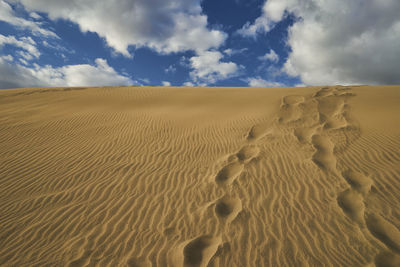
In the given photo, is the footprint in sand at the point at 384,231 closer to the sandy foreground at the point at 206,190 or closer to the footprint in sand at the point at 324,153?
the sandy foreground at the point at 206,190

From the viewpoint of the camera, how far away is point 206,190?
5.15 meters

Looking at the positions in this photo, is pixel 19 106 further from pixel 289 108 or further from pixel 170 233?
pixel 289 108

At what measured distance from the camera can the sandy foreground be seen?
3.55 m

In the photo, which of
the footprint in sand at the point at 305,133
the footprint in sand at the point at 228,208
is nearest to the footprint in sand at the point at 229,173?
the footprint in sand at the point at 228,208

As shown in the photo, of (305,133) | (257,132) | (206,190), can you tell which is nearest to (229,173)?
(206,190)

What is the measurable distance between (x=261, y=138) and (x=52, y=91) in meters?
20.3

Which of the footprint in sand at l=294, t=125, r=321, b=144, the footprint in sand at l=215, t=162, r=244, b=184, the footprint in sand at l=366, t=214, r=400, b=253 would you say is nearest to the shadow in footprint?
the footprint in sand at l=215, t=162, r=244, b=184

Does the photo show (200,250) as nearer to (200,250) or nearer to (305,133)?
(200,250)

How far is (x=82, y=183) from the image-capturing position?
5449mm

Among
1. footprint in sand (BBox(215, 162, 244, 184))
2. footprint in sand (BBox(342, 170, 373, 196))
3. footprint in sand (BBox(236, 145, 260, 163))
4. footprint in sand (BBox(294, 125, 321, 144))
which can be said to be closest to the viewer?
footprint in sand (BBox(342, 170, 373, 196))

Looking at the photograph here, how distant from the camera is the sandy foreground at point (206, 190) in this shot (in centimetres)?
355

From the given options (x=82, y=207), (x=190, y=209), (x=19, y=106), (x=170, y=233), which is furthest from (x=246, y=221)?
(x=19, y=106)

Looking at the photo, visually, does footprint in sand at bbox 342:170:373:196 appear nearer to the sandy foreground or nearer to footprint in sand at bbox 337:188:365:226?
the sandy foreground

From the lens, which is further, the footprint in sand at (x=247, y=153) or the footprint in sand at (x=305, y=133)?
the footprint in sand at (x=305, y=133)
